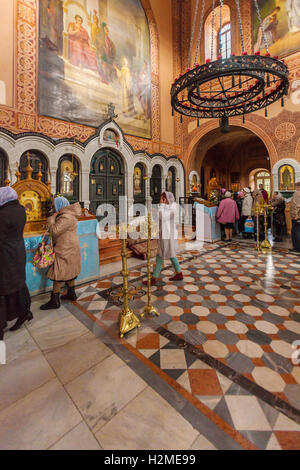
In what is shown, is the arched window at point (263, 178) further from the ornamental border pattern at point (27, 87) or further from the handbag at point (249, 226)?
the ornamental border pattern at point (27, 87)

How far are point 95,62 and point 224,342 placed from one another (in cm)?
1051

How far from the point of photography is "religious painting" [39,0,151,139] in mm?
7230

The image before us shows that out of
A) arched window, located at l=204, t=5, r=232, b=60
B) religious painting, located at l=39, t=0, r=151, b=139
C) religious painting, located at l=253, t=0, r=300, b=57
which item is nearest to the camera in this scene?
religious painting, located at l=39, t=0, r=151, b=139

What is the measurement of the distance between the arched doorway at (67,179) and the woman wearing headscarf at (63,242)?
4.82 meters

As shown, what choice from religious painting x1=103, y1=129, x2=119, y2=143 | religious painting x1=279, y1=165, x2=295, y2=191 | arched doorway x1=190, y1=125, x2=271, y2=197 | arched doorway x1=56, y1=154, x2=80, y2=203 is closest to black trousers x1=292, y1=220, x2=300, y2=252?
religious painting x1=279, y1=165, x2=295, y2=191

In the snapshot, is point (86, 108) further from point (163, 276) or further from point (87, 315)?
point (87, 315)

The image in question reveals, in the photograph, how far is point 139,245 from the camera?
6504 mm

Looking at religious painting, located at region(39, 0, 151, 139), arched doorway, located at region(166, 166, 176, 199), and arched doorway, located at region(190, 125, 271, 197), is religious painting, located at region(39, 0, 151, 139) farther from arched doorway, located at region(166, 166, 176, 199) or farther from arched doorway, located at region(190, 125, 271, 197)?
arched doorway, located at region(190, 125, 271, 197)

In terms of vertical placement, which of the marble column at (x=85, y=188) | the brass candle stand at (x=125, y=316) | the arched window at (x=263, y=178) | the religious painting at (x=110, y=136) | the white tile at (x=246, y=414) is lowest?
the white tile at (x=246, y=414)

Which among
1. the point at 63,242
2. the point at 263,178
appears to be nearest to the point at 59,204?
the point at 63,242

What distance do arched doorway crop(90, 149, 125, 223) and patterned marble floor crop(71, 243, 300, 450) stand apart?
16.9 feet

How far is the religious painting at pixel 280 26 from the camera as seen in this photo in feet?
28.2

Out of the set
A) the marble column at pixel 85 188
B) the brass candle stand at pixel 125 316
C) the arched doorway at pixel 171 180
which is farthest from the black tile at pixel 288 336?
the arched doorway at pixel 171 180

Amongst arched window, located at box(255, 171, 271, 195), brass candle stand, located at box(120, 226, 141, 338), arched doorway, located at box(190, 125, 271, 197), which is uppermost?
arched doorway, located at box(190, 125, 271, 197)
